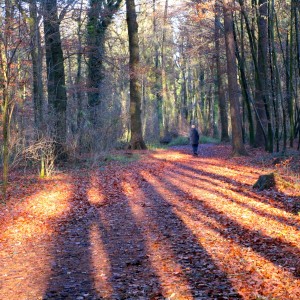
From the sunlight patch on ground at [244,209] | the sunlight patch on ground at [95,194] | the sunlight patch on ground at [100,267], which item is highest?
the sunlight patch on ground at [95,194]

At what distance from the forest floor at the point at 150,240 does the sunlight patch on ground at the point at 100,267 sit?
0.01m

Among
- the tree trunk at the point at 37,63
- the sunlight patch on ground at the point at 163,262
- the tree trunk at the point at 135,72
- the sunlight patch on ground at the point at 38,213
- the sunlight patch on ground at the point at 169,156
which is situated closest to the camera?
the sunlight patch on ground at the point at 163,262

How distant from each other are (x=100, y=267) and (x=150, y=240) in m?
1.53

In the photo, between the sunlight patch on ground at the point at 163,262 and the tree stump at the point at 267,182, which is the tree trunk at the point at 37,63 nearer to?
the sunlight patch on ground at the point at 163,262

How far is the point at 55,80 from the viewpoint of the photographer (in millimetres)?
18203

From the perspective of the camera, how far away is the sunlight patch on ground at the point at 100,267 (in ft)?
17.4

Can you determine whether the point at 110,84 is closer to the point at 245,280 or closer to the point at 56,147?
the point at 56,147

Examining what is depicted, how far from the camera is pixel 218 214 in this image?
29.7 feet

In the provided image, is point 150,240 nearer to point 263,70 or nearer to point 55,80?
point 55,80

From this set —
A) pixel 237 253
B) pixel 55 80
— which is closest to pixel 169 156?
pixel 55 80

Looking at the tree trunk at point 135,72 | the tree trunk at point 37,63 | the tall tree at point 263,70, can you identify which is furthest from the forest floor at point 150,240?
the tree trunk at point 135,72

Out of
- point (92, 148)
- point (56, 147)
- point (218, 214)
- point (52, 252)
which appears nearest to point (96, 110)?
point (92, 148)

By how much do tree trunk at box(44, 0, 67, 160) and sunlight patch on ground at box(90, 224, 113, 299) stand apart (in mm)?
8161

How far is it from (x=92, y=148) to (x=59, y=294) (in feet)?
42.3
